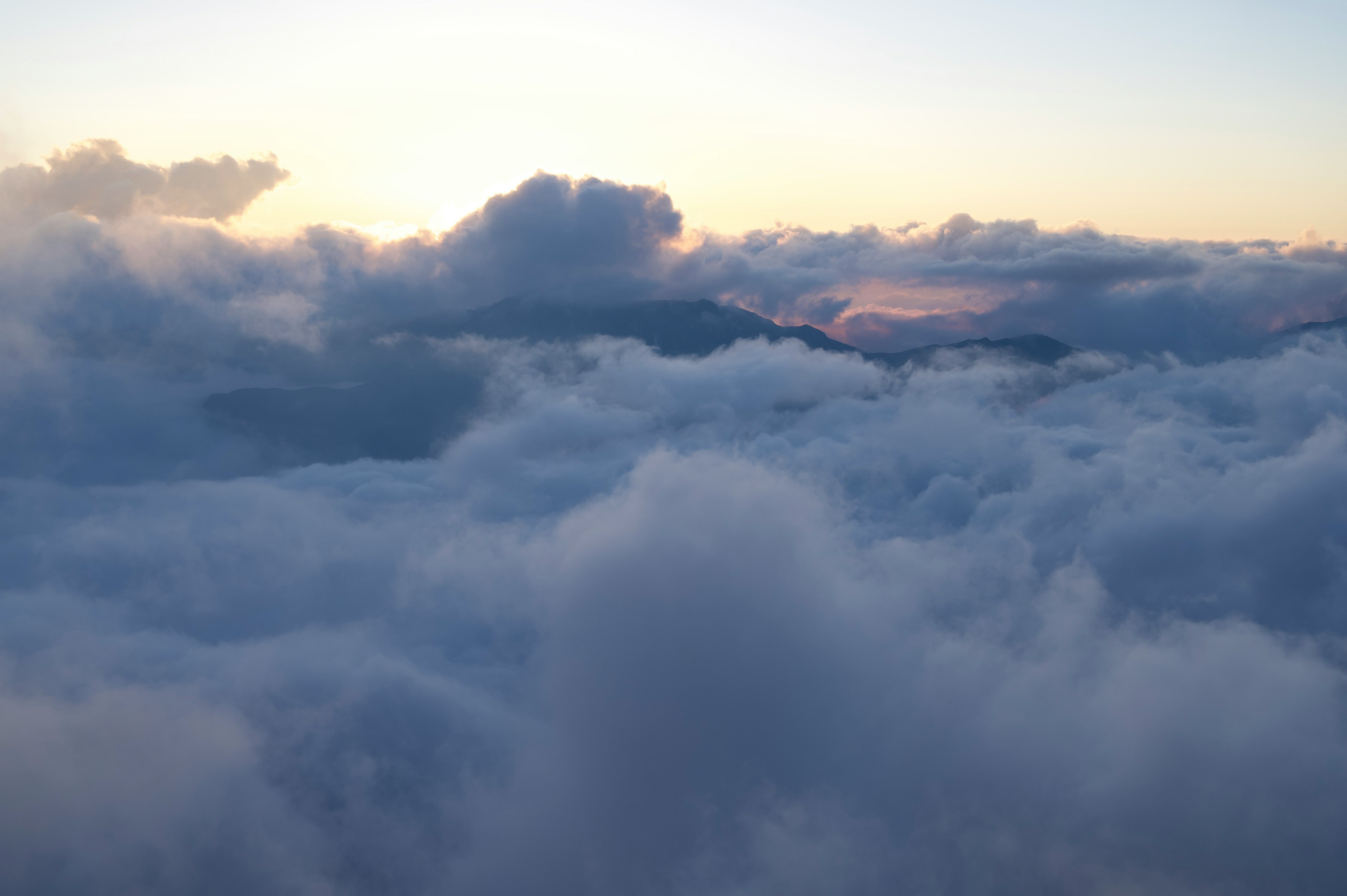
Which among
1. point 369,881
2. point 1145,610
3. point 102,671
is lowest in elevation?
point 369,881

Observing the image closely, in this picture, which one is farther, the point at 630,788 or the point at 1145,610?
the point at 1145,610

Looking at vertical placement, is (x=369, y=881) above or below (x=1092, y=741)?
below

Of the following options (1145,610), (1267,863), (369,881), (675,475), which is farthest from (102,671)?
(1145,610)

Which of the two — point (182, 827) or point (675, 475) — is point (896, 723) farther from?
point (182, 827)

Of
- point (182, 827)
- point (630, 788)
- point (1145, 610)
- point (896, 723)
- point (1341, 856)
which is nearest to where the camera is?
point (1341, 856)

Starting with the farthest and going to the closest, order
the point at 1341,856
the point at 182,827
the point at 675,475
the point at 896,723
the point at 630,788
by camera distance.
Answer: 1. the point at 675,475
2. the point at 896,723
3. the point at 630,788
4. the point at 182,827
5. the point at 1341,856

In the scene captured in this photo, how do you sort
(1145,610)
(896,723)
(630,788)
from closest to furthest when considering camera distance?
(630,788), (896,723), (1145,610)

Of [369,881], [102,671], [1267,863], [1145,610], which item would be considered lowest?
[369,881]

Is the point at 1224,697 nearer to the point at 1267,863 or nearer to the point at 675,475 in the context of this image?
the point at 1267,863

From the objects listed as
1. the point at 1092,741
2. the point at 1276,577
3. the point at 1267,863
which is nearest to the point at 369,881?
the point at 1092,741
